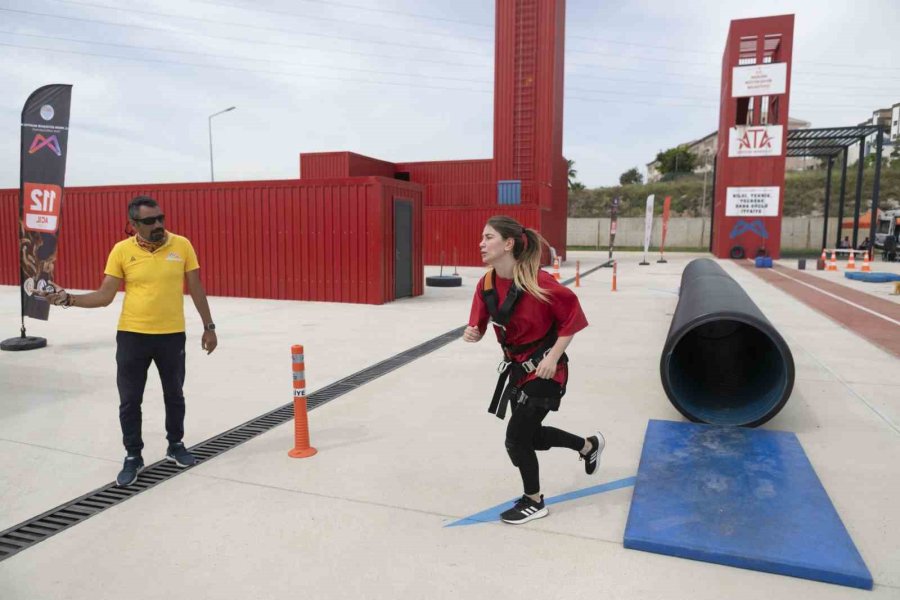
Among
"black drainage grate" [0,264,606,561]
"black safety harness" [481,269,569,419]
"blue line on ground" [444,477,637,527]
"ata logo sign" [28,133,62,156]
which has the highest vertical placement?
"ata logo sign" [28,133,62,156]

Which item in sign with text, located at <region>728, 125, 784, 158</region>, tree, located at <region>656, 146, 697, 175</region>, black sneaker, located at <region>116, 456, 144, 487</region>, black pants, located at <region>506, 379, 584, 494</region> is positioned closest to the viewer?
black pants, located at <region>506, 379, 584, 494</region>

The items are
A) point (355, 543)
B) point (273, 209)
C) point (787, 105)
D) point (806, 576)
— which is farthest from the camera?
point (787, 105)

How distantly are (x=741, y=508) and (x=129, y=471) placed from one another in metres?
4.11

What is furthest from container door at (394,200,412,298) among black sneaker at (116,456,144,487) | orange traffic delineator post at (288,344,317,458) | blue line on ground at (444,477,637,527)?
blue line on ground at (444,477,637,527)

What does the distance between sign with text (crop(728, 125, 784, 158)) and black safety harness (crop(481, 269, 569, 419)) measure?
33.4 metres

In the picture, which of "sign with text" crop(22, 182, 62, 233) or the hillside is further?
the hillside

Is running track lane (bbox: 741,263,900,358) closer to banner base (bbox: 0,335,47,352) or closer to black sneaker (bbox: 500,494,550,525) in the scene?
black sneaker (bbox: 500,494,550,525)

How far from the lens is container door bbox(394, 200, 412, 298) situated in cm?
1497

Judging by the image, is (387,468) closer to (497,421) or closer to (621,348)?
(497,421)

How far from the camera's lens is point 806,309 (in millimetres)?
13328

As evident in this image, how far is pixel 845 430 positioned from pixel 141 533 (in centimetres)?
564

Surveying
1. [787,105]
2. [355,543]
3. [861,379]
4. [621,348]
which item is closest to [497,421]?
[355,543]

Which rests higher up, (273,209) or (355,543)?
(273,209)

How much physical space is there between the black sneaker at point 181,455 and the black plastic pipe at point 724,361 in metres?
3.88
